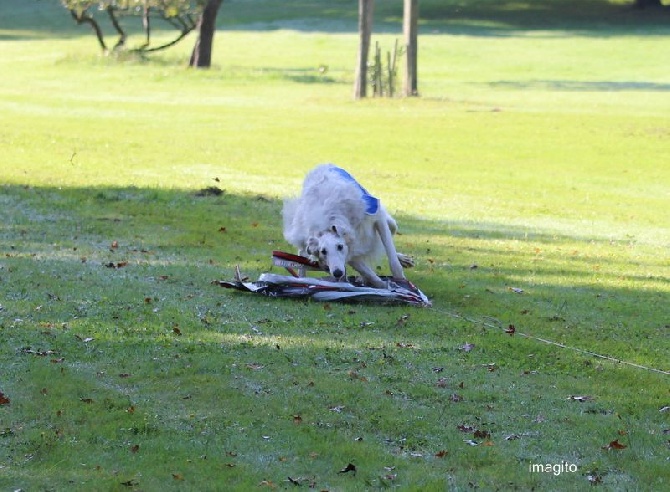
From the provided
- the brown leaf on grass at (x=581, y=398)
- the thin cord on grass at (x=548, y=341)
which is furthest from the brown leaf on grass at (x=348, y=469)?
the thin cord on grass at (x=548, y=341)

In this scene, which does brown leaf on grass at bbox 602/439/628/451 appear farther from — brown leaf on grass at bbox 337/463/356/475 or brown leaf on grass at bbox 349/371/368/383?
brown leaf on grass at bbox 349/371/368/383

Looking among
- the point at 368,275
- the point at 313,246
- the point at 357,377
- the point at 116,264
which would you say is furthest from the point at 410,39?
the point at 357,377

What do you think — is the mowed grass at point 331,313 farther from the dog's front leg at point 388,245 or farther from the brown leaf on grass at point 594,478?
the dog's front leg at point 388,245

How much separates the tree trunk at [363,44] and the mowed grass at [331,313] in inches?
199

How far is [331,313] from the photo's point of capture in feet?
39.3

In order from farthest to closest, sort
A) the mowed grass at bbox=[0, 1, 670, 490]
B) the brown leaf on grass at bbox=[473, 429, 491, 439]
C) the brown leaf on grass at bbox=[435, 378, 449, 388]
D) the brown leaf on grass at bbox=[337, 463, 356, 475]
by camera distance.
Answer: the brown leaf on grass at bbox=[435, 378, 449, 388] → the brown leaf on grass at bbox=[473, 429, 491, 439] → the mowed grass at bbox=[0, 1, 670, 490] → the brown leaf on grass at bbox=[337, 463, 356, 475]

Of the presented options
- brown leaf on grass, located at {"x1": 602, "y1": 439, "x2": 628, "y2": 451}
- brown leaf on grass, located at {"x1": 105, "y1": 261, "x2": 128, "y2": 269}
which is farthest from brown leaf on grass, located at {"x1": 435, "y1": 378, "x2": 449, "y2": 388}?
brown leaf on grass, located at {"x1": 105, "y1": 261, "x2": 128, "y2": 269}

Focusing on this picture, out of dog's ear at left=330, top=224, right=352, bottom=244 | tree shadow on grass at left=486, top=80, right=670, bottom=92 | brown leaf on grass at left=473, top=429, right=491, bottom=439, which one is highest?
dog's ear at left=330, top=224, right=352, bottom=244

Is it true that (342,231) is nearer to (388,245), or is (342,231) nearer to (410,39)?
(388,245)

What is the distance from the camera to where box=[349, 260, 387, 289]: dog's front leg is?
13.0m

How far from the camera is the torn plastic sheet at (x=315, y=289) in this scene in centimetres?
1255

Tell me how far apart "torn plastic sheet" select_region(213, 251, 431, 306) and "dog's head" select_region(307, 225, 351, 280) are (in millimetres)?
181

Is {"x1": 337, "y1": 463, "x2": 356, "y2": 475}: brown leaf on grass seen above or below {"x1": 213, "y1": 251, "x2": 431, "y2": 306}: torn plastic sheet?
above

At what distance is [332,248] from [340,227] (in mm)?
311
